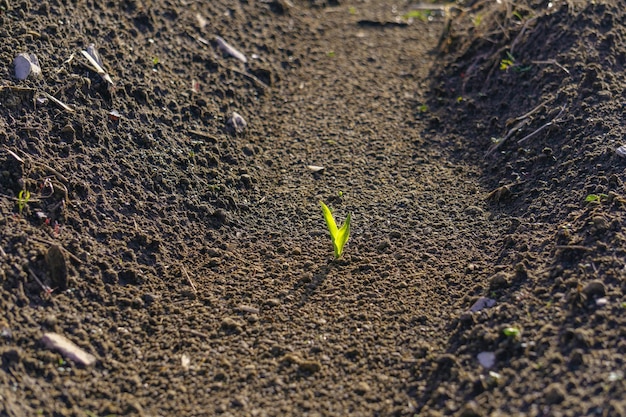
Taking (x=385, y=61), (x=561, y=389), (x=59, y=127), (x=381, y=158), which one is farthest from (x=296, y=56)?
(x=561, y=389)

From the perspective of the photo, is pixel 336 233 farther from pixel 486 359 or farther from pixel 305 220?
pixel 486 359

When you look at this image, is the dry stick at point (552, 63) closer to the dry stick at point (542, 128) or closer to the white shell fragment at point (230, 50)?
the dry stick at point (542, 128)

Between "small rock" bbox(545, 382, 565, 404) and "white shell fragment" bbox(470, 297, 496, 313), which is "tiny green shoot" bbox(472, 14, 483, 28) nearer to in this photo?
"white shell fragment" bbox(470, 297, 496, 313)

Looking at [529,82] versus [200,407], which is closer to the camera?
[200,407]

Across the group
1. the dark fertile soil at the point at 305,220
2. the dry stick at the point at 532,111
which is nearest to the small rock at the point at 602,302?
the dark fertile soil at the point at 305,220

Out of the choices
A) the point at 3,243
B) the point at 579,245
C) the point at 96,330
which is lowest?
the point at 96,330

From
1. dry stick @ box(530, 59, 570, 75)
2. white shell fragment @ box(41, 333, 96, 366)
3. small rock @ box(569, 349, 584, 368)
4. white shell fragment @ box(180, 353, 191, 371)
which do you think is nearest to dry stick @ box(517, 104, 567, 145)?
dry stick @ box(530, 59, 570, 75)

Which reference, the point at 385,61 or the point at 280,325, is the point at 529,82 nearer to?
the point at 385,61
